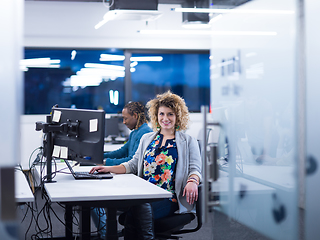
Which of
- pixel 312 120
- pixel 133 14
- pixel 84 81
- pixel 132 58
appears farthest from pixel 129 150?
pixel 132 58

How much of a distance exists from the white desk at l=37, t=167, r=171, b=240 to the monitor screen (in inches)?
7.8

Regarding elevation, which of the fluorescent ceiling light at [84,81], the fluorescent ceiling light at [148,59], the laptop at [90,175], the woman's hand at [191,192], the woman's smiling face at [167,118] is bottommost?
the woman's hand at [191,192]

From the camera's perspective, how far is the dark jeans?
241 cm

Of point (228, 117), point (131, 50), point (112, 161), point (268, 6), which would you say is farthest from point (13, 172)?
point (131, 50)

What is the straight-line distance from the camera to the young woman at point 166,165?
2506 mm

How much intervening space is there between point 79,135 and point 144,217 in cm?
73

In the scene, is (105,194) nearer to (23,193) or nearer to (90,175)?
(23,193)

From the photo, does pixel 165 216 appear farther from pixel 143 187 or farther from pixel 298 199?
pixel 298 199

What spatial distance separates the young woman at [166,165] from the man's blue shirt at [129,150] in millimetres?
266

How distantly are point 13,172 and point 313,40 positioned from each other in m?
1.46

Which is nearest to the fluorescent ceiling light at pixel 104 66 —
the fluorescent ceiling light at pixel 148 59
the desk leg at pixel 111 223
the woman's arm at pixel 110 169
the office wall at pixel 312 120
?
the fluorescent ceiling light at pixel 148 59

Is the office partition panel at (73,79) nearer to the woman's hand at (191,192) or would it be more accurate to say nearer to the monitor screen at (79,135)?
the monitor screen at (79,135)

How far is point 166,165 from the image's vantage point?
2.71 metres

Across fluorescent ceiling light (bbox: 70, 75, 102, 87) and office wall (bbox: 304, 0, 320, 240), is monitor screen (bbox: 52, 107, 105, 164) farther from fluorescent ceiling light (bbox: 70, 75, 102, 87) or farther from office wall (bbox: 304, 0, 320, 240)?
fluorescent ceiling light (bbox: 70, 75, 102, 87)
